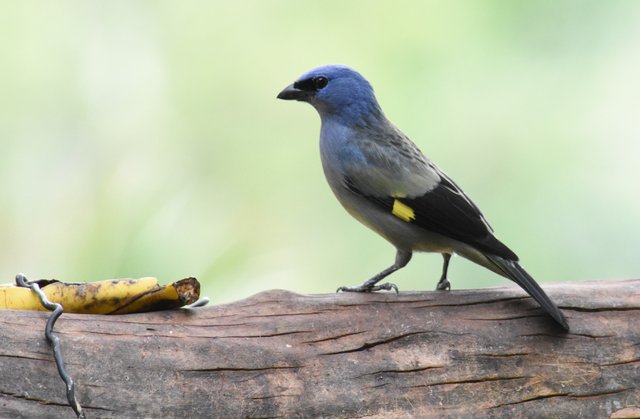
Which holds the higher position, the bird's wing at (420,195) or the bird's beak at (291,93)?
the bird's beak at (291,93)

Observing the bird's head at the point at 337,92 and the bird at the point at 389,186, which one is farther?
the bird's head at the point at 337,92

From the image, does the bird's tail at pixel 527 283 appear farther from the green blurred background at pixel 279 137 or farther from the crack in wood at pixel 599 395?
the green blurred background at pixel 279 137

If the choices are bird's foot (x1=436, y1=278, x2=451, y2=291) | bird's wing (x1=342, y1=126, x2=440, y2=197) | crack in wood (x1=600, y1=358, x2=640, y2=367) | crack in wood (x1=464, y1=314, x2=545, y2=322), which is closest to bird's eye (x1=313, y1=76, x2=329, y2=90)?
bird's wing (x1=342, y1=126, x2=440, y2=197)

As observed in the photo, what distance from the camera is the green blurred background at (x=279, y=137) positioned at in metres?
4.06

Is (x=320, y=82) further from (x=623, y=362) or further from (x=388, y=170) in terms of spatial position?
(x=623, y=362)

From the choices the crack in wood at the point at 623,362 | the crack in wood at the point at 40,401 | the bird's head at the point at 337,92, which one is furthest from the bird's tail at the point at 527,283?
the crack in wood at the point at 40,401

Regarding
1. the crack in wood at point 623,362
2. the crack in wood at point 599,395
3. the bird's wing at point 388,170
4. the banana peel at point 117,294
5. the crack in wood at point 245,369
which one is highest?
the bird's wing at point 388,170

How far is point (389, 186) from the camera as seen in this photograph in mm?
3404

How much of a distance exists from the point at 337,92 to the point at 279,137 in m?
0.93

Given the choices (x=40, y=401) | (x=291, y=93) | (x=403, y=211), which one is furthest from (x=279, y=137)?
(x=40, y=401)

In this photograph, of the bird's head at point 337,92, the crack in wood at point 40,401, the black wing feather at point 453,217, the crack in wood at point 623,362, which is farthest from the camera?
the bird's head at point 337,92

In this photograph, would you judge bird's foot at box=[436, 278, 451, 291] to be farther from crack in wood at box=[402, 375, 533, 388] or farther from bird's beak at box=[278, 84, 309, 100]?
bird's beak at box=[278, 84, 309, 100]

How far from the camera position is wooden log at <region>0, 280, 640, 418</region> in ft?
7.98

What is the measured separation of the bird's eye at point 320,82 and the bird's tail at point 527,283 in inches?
35.9
